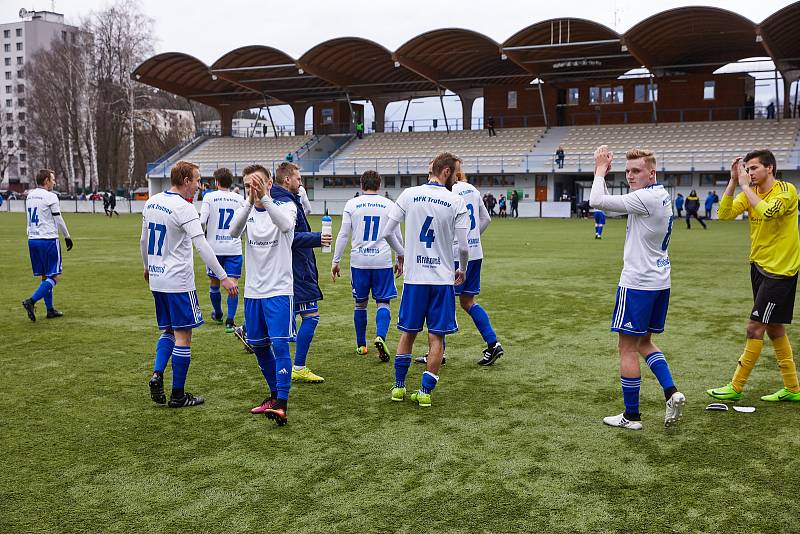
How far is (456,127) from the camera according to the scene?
5166cm

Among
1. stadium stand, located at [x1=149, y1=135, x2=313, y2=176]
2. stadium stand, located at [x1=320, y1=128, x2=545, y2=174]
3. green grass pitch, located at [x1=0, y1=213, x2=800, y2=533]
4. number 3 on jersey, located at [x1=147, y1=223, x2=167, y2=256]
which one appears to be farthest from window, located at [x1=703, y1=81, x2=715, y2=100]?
number 3 on jersey, located at [x1=147, y1=223, x2=167, y2=256]

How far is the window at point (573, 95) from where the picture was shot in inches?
1906

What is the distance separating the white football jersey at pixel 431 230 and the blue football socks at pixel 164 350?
2.05m

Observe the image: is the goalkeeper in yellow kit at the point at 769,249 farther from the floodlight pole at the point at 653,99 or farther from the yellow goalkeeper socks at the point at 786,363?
the floodlight pole at the point at 653,99

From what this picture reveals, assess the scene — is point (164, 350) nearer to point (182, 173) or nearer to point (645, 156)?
point (182, 173)

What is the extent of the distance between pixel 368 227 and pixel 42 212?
16.9 ft

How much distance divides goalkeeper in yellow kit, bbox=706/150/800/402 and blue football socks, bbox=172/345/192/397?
4.40 m

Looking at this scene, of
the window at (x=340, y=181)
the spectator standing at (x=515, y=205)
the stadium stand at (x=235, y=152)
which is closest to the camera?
the spectator standing at (x=515, y=205)

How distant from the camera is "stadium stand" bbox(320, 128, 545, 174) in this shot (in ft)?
150

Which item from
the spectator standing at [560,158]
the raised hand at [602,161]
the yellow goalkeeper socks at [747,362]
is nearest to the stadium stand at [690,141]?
the spectator standing at [560,158]

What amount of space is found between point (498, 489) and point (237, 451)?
70.6 inches

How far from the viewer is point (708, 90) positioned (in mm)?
44656

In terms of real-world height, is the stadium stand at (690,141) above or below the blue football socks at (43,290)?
above

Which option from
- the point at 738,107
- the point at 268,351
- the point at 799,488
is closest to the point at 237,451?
the point at 268,351
